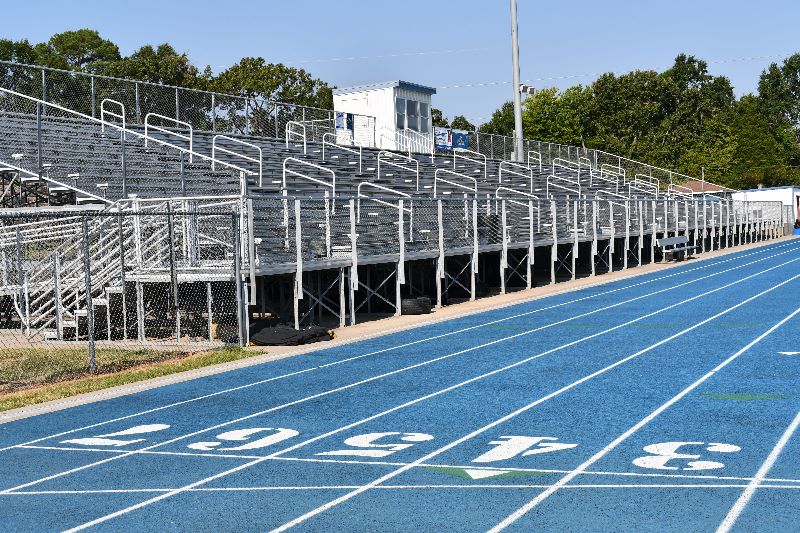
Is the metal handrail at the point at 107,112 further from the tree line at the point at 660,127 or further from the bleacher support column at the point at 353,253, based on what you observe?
the tree line at the point at 660,127

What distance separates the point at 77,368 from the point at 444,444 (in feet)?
24.2

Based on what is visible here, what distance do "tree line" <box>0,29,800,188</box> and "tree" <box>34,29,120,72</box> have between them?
0.08 meters

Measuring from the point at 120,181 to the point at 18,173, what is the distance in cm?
212

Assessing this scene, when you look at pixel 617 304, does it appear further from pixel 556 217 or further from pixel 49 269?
pixel 49 269

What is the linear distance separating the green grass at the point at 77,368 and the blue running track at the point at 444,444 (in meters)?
0.84

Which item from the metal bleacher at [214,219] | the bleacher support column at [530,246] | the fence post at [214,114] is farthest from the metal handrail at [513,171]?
the fence post at [214,114]

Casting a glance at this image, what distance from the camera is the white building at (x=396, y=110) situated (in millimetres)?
42031

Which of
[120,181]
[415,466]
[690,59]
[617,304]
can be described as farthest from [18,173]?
[690,59]

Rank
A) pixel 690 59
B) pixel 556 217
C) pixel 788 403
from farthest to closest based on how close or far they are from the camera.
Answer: pixel 690 59, pixel 556 217, pixel 788 403

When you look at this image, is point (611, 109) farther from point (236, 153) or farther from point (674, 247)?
point (236, 153)

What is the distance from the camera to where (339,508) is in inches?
294

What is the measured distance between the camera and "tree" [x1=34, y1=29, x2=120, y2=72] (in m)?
84.1

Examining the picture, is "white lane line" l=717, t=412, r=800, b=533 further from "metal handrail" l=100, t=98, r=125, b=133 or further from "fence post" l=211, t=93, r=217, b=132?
"fence post" l=211, t=93, r=217, b=132

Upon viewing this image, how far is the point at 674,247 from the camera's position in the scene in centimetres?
3994
